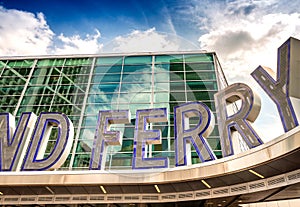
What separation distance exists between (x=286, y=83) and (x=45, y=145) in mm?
9571

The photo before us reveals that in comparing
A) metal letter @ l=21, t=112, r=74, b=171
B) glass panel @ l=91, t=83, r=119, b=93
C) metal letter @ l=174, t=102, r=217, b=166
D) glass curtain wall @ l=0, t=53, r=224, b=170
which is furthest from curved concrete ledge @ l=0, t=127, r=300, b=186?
glass panel @ l=91, t=83, r=119, b=93

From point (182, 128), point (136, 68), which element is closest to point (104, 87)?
point (136, 68)

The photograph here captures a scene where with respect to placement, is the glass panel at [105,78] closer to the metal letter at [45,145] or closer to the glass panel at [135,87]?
the glass panel at [135,87]

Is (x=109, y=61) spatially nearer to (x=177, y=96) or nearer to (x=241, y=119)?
(x=177, y=96)

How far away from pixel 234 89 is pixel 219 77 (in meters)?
11.3

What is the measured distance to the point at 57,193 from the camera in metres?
9.66

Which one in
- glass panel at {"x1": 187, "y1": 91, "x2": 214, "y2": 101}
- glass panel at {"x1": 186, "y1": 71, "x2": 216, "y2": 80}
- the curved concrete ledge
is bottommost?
the curved concrete ledge

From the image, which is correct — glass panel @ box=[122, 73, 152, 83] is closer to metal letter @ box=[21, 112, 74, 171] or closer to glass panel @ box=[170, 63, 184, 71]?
glass panel @ box=[170, 63, 184, 71]

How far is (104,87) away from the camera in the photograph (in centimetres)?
2253

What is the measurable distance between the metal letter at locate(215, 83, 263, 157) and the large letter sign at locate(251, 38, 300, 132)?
0.76 meters

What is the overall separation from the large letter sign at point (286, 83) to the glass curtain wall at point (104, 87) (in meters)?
9.37

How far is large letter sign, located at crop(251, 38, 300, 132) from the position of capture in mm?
7868

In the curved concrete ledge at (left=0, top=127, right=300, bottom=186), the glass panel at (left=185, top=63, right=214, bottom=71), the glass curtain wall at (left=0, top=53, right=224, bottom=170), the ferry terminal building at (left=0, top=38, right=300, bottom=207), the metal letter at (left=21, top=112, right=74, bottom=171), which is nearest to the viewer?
the curved concrete ledge at (left=0, top=127, right=300, bottom=186)

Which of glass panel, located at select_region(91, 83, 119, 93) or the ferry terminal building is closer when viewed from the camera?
the ferry terminal building
